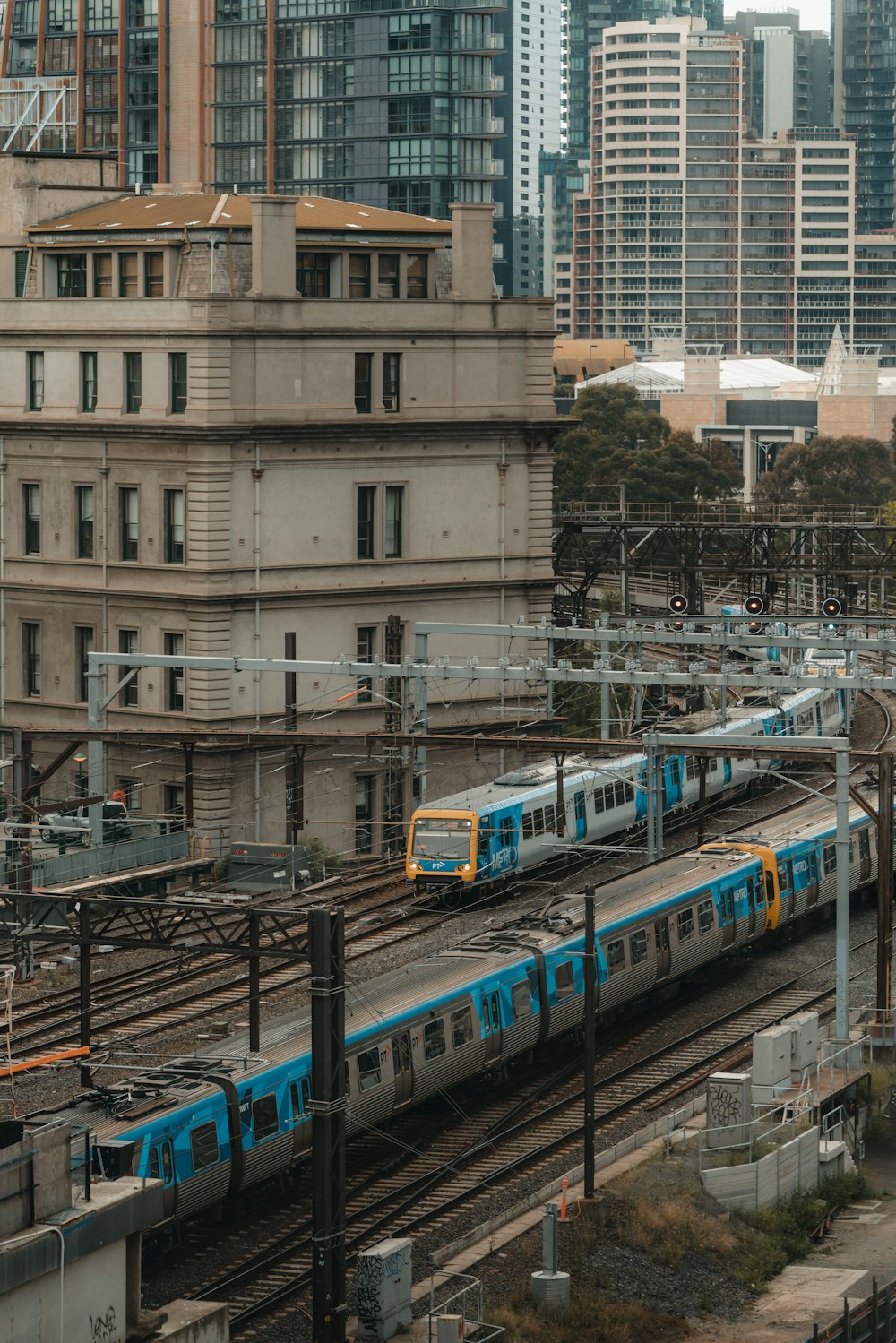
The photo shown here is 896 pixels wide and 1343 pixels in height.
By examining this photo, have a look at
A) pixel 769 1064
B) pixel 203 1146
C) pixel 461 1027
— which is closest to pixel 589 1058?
pixel 461 1027

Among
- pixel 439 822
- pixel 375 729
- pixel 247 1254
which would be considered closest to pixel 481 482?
pixel 375 729

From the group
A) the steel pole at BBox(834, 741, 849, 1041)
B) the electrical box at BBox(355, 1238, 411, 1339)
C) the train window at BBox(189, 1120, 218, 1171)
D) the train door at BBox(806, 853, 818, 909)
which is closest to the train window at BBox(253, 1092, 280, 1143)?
the train window at BBox(189, 1120, 218, 1171)

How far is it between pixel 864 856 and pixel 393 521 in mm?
16598

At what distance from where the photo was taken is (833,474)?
6767 inches

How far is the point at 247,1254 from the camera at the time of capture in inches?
1336

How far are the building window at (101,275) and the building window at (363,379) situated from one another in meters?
7.01

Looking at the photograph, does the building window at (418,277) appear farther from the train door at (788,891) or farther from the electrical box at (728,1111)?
the electrical box at (728,1111)

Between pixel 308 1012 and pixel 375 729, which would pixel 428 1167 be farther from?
Result: pixel 375 729

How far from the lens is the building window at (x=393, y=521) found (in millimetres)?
67000

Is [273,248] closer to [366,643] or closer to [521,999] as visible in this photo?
[366,643]

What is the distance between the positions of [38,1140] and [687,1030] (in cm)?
2326

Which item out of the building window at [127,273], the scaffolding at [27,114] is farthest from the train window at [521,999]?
the scaffolding at [27,114]

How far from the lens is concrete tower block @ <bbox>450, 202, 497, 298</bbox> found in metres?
67.8

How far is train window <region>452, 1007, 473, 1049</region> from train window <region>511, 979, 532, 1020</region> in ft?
5.39
